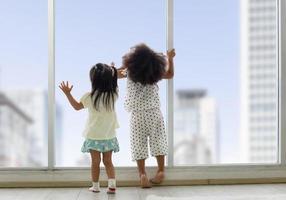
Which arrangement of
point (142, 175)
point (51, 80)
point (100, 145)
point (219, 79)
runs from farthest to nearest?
point (219, 79), point (51, 80), point (142, 175), point (100, 145)

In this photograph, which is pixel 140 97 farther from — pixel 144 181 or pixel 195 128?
pixel 144 181

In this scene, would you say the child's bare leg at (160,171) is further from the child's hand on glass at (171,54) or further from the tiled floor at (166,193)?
the child's hand on glass at (171,54)

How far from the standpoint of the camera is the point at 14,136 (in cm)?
326

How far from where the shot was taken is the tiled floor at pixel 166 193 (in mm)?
2748

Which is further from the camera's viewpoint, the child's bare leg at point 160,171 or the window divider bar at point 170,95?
the window divider bar at point 170,95

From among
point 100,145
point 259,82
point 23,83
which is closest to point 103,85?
point 100,145

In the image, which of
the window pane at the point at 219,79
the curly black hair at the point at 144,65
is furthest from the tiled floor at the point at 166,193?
the curly black hair at the point at 144,65

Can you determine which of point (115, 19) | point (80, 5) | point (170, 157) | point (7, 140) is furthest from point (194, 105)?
point (7, 140)

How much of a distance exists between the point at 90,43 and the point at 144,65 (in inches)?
17.1

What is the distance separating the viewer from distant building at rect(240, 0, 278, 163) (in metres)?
3.32

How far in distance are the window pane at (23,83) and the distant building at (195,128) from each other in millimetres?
948

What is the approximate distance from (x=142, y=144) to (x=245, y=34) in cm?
109

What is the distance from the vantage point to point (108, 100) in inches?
119

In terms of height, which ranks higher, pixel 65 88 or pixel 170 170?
pixel 65 88
